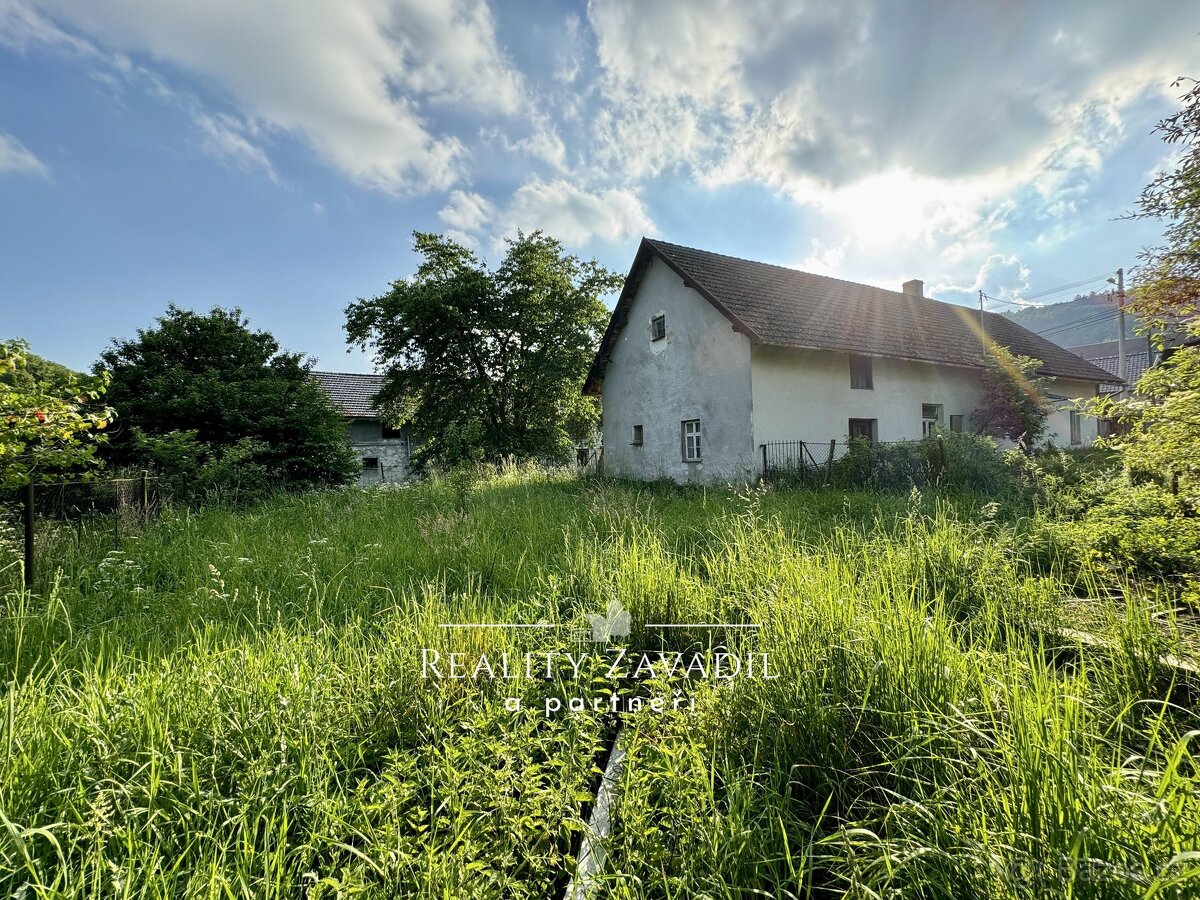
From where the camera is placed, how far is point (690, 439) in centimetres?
1365

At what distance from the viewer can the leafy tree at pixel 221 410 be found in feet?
29.6

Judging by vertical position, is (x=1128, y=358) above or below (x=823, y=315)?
above

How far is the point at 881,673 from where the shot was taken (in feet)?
6.00

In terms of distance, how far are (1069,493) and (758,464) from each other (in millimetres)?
5841

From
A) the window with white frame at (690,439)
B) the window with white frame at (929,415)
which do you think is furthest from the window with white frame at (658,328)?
the window with white frame at (929,415)

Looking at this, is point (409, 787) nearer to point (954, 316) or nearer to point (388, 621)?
point (388, 621)

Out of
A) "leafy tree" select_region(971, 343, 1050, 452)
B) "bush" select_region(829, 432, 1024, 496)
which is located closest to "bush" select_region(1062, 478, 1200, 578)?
"bush" select_region(829, 432, 1024, 496)

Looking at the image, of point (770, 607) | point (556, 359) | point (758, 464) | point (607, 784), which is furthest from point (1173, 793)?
point (556, 359)

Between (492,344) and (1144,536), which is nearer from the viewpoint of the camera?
(1144,536)

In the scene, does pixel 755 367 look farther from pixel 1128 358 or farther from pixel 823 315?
pixel 1128 358

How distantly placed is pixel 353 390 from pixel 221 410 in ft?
58.5

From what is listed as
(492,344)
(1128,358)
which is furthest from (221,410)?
(1128,358)

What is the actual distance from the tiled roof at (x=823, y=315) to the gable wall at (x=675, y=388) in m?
0.50

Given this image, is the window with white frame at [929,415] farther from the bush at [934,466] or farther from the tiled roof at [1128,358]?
the tiled roof at [1128,358]
